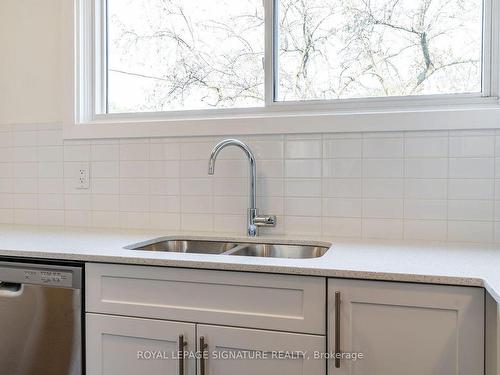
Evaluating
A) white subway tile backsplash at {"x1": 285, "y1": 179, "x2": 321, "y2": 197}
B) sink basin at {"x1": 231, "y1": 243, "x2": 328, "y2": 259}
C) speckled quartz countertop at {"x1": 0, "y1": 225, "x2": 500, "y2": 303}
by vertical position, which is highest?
white subway tile backsplash at {"x1": 285, "y1": 179, "x2": 321, "y2": 197}

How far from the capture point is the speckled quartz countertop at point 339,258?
3.88 ft

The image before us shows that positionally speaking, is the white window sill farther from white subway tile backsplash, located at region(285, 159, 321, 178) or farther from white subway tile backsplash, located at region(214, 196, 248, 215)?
white subway tile backsplash, located at region(214, 196, 248, 215)

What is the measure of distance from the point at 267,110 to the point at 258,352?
3.56ft

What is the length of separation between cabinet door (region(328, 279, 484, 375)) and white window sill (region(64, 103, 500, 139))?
772 millimetres

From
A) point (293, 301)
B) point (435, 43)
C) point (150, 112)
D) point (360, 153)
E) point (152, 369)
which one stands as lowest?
point (152, 369)

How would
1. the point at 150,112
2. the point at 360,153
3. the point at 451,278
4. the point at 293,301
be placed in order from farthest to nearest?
the point at 150,112
the point at 360,153
the point at 293,301
the point at 451,278

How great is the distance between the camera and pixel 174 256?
141cm

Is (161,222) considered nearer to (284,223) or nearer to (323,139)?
(284,223)

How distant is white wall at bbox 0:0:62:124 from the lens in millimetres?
2188

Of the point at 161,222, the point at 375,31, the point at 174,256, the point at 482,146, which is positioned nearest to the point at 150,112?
the point at 161,222

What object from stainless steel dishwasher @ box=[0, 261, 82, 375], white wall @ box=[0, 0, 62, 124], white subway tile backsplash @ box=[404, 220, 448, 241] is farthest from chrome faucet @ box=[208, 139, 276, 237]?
white wall @ box=[0, 0, 62, 124]

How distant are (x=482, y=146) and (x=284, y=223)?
0.84 m

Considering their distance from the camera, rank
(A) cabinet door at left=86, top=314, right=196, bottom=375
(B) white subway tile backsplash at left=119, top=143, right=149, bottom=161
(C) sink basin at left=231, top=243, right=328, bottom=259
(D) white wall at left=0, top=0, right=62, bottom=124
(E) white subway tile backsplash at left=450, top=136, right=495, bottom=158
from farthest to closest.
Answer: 1. (D) white wall at left=0, top=0, right=62, bottom=124
2. (B) white subway tile backsplash at left=119, top=143, right=149, bottom=161
3. (C) sink basin at left=231, top=243, right=328, bottom=259
4. (E) white subway tile backsplash at left=450, top=136, right=495, bottom=158
5. (A) cabinet door at left=86, top=314, right=196, bottom=375

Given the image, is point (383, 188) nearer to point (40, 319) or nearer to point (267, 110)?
point (267, 110)
